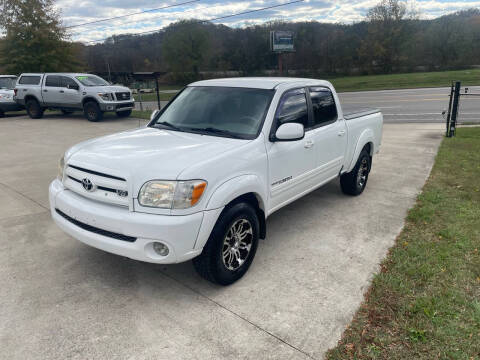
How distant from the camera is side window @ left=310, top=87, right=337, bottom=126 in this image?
472 centimetres

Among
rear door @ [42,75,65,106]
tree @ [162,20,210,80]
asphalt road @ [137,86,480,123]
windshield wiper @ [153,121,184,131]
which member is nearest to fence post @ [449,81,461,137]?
asphalt road @ [137,86,480,123]

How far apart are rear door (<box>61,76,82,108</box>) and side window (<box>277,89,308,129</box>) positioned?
13207mm

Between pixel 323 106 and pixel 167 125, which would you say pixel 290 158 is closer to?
pixel 323 106

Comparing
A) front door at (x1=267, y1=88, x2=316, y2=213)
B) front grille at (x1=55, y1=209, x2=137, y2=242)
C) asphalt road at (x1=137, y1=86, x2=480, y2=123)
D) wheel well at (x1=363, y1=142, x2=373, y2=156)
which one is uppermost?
front door at (x1=267, y1=88, x2=316, y2=213)

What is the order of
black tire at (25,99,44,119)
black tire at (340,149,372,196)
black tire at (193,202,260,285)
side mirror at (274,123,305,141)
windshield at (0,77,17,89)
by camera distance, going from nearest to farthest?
black tire at (193,202,260,285)
side mirror at (274,123,305,141)
black tire at (340,149,372,196)
black tire at (25,99,44,119)
windshield at (0,77,17,89)

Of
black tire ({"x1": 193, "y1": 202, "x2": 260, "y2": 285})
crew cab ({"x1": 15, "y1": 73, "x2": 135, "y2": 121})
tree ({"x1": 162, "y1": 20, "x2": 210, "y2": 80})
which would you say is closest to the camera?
black tire ({"x1": 193, "y1": 202, "x2": 260, "y2": 285})

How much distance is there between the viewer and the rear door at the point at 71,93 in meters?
15.3

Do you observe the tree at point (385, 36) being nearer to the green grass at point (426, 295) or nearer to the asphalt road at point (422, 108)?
the asphalt road at point (422, 108)

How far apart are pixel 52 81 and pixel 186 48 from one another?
58362mm

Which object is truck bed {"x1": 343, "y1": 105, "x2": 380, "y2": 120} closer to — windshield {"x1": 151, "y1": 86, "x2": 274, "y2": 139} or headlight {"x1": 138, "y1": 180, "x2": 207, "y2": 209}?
windshield {"x1": 151, "y1": 86, "x2": 274, "y2": 139}

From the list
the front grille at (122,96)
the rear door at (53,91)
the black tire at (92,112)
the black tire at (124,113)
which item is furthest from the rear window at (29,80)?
the front grille at (122,96)

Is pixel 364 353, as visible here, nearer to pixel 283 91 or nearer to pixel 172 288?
pixel 172 288

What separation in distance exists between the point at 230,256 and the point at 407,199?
11.8 ft

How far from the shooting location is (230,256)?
342 cm
